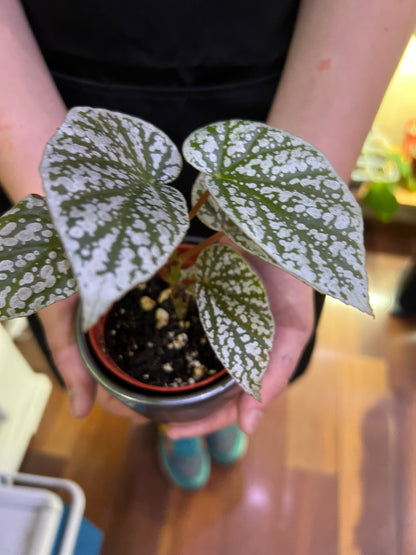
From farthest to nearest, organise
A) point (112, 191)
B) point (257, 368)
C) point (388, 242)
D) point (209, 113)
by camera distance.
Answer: point (388, 242) < point (209, 113) < point (257, 368) < point (112, 191)

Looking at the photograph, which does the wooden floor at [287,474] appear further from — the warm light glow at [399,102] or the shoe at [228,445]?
the warm light glow at [399,102]

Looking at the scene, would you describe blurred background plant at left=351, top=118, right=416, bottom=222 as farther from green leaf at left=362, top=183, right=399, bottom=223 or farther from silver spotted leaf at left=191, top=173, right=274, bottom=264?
silver spotted leaf at left=191, top=173, right=274, bottom=264

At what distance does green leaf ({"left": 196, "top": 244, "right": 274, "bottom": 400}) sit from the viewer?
0.45 meters

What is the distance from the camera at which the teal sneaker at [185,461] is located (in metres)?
1.03

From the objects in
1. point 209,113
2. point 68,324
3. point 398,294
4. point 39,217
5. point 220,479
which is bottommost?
point 220,479

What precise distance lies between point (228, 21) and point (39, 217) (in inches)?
16.2

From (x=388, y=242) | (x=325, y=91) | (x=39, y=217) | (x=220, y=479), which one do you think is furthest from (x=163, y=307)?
(x=388, y=242)

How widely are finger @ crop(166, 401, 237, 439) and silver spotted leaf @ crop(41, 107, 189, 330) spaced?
0.41 meters

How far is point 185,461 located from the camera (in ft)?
3.45

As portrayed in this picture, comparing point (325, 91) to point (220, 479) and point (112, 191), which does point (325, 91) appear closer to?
point (112, 191)

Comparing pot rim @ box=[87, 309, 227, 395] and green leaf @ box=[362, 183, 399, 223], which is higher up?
pot rim @ box=[87, 309, 227, 395]

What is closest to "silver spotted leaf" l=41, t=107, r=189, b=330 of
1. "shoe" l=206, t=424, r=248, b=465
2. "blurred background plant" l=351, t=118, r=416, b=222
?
"shoe" l=206, t=424, r=248, b=465

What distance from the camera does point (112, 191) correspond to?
1.01ft

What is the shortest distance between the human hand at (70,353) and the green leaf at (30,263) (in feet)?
0.67
